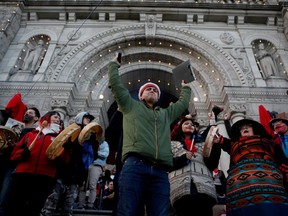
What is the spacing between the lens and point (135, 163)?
8.62 feet

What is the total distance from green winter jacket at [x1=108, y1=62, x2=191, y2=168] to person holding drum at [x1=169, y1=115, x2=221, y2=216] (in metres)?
0.39

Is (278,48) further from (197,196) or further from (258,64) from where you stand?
(197,196)

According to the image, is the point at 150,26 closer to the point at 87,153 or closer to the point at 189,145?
the point at 87,153

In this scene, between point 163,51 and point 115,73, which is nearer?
point 115,73

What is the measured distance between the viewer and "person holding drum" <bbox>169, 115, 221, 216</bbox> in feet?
9.45

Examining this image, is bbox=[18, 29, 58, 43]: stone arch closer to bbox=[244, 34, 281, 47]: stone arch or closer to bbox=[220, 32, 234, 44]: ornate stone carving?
bbox=[220, 32, 234, 44]: ornate stone carving

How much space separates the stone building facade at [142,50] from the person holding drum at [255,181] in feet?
18.3

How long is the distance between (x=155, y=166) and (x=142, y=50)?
8.90m

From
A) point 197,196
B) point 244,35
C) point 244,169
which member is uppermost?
point 244,35

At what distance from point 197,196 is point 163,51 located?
8.85 m

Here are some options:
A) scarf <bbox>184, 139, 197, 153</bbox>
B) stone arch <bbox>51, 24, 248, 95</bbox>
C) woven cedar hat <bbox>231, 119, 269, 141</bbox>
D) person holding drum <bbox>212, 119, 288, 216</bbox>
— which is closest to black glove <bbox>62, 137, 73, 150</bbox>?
scarf <bbox>184, 139, 197, 153</bbox>

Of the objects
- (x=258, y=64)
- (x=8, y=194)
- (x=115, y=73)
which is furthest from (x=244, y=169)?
(x=258, y=64)

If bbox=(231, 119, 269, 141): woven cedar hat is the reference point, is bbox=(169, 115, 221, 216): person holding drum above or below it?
→ below

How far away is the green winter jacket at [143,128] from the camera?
2.71 m
